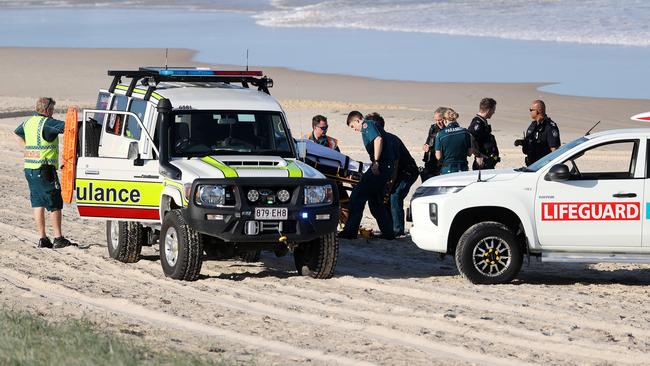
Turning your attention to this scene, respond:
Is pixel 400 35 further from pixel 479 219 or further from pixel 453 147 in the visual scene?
pixel 479 219

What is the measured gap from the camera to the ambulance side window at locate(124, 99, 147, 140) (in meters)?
14.3

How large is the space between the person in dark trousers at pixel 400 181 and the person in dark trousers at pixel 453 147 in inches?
34.9

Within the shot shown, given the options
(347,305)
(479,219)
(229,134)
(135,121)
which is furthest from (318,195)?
(135,121)

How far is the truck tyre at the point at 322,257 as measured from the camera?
44.2 feet

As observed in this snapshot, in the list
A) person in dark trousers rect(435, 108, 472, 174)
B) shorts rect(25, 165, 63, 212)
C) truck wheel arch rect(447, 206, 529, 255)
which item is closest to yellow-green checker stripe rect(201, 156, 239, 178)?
truck wheel arch rect(447, 206, 529, 255)

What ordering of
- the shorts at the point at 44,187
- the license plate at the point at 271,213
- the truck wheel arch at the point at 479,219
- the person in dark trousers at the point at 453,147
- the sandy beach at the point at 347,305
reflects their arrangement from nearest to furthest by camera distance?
1. the sandy beach at the point at 347,305
2. the license plate at the point at 271,213
3. the truck wheel arch at the point at 479,219
4. the shorts at the point at 44,187
5. the person in dark trousers at the point at 453,147

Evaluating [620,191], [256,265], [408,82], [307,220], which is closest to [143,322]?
[307,220]

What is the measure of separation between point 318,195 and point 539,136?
3.61 metres

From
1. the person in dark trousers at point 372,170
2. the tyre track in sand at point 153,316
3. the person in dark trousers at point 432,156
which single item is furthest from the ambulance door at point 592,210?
the tyre track in sand at point 153,316

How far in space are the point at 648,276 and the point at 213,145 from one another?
4.78 metres

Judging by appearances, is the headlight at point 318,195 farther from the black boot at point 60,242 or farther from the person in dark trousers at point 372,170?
the black boot at point 60,242

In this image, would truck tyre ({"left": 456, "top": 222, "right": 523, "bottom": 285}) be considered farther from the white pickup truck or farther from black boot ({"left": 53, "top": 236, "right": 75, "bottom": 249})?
black boot ({"left": 53, "top": 236, "right": 75, "bottom": 249})

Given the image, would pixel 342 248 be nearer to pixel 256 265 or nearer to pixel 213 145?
pixel 256 265

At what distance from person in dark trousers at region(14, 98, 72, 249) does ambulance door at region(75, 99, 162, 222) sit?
1093mm
